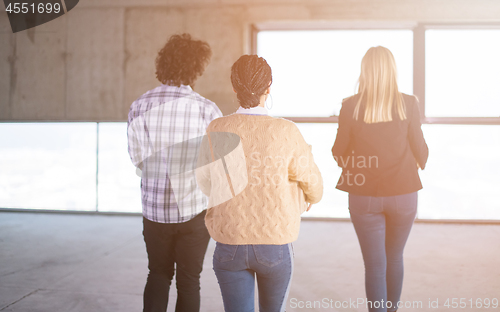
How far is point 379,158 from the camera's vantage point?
1.66 m

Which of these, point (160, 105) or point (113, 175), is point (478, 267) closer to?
point (160, 105)

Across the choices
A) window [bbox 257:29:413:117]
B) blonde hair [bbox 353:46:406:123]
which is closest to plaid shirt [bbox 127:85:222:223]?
blonde hair [bbox 353:46:406:123]

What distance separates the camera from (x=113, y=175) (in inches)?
210

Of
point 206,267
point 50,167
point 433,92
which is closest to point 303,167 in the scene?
point 206,267

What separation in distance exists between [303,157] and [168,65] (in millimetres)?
796

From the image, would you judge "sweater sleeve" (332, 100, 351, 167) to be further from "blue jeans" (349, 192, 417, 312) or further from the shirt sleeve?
the shirt sleeve

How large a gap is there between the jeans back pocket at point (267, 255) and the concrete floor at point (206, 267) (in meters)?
1.47

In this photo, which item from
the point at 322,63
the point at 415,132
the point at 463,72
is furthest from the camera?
the point at 322,63

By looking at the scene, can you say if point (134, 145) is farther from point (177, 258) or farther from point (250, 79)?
point (250, 79)

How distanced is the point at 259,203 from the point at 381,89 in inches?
33.8

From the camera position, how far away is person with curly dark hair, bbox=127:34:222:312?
1.57 metres

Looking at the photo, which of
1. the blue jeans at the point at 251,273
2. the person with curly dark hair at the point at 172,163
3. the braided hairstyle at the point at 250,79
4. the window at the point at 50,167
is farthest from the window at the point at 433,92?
the blue jeans at the point at 251,273

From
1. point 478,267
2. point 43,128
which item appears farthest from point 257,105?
point 43,128

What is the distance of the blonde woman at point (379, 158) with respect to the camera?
1638mm
